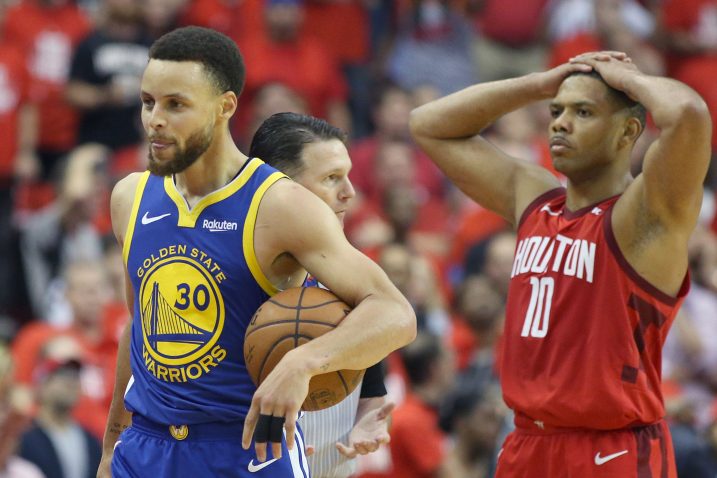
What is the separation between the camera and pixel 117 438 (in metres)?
5.61

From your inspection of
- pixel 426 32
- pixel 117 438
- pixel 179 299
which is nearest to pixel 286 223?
pixel 179 299

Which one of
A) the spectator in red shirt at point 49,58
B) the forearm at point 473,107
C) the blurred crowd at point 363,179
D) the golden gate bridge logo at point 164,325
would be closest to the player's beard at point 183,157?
the golden gate bridge logo at point 164,325

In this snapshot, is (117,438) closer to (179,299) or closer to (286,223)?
(179,299)

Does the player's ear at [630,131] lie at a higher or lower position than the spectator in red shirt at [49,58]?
lower

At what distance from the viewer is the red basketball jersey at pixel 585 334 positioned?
18.3 feet

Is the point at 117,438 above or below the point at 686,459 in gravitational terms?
above

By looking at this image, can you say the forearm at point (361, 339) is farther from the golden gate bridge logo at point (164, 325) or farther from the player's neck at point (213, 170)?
the player's neck at point (213, 170)

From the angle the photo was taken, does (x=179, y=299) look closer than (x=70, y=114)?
Yes

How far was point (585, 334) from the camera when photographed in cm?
564

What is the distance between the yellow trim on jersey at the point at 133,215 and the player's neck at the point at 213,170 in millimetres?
279

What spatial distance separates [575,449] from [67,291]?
5.73m

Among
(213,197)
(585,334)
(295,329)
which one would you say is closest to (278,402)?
(295,329)

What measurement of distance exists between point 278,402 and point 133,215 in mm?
1221

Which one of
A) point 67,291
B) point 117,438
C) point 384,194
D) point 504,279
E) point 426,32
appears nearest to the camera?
point 117,438
